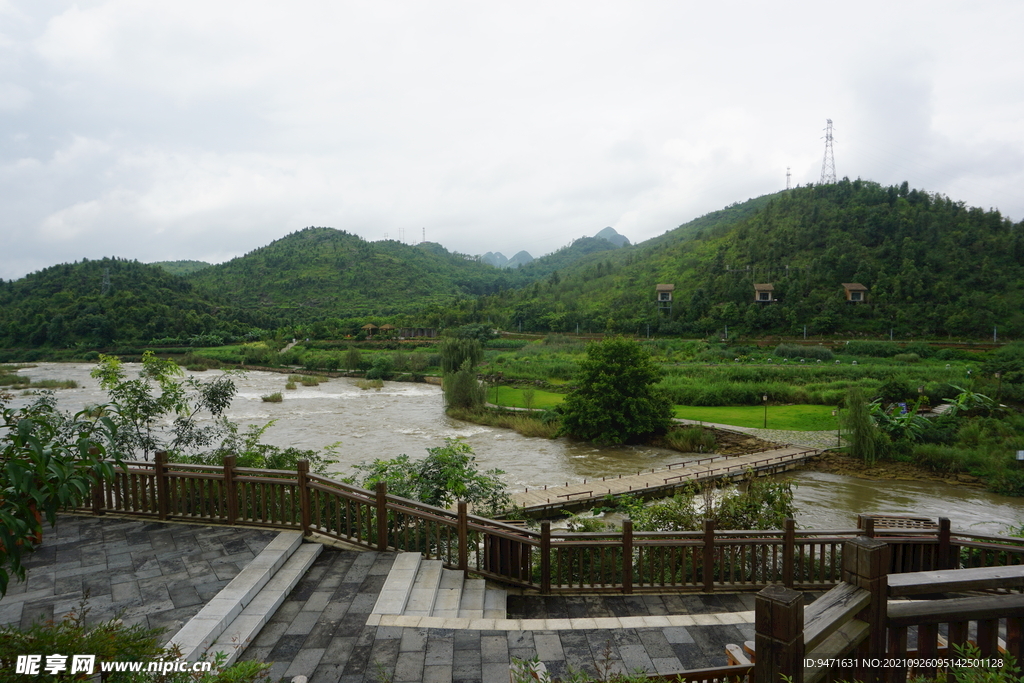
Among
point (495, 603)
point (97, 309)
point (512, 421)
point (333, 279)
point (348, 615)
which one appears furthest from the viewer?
point (333, 279)

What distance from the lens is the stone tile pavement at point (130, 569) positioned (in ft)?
15.9

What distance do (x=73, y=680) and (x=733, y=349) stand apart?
4637cm

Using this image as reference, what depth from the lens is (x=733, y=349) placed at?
145ft

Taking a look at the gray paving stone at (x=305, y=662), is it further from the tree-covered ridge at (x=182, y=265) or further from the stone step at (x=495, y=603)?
the tree-covered ridge at (x=182, y=265)

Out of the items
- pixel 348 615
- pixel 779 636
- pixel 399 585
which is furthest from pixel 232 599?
pixel 779 636

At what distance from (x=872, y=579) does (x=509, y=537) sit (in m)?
4.63

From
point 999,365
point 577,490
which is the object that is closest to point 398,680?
point 577,490

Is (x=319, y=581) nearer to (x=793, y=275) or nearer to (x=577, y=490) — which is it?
(x=577, y=490)

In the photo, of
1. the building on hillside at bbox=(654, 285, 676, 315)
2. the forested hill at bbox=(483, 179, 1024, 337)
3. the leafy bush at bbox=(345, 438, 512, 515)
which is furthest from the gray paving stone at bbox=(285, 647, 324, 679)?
the building on hillside at bbox=(654, 285, 676, 315)

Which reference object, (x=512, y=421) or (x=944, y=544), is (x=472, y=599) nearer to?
(x=944, y=544)

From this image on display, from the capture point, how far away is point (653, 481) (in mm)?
16219

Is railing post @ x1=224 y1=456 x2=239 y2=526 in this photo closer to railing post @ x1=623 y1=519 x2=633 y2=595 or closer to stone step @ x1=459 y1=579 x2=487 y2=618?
stone step @ x1=459 y1=579 x2=487 y2=618

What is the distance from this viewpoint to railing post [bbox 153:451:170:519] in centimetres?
698

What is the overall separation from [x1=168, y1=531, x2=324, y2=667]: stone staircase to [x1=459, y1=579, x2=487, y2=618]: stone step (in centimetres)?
177
